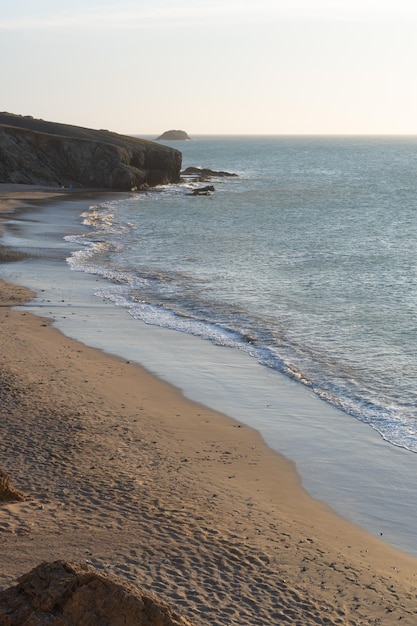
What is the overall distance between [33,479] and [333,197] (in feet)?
219

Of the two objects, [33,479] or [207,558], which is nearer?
[207,558]

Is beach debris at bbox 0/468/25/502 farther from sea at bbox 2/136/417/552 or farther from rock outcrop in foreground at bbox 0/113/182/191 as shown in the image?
rock outcrop in foreground at bbox 0/113/182/191

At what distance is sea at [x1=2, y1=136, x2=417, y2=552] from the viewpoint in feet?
54.5

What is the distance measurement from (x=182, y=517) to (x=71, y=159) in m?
68.7

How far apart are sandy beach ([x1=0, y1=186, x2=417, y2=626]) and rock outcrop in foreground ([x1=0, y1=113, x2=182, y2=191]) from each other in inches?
2355

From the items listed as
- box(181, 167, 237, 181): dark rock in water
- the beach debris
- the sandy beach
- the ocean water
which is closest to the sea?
the ocean water

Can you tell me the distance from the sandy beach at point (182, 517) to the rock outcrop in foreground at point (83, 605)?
4.84 feet

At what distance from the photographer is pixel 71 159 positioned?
2960 inches

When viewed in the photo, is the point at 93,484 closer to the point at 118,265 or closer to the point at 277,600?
the point at 277,600

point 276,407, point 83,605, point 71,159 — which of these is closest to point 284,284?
point 276,407

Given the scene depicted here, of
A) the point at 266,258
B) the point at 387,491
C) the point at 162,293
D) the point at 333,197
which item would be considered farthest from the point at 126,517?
the point at 333,197

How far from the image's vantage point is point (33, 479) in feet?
33.3

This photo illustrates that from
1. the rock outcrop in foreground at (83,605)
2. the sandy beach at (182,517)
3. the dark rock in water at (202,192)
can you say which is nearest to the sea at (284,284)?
the sandy beach at (182,517)

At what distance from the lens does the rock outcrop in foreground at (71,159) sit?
2815 inches
